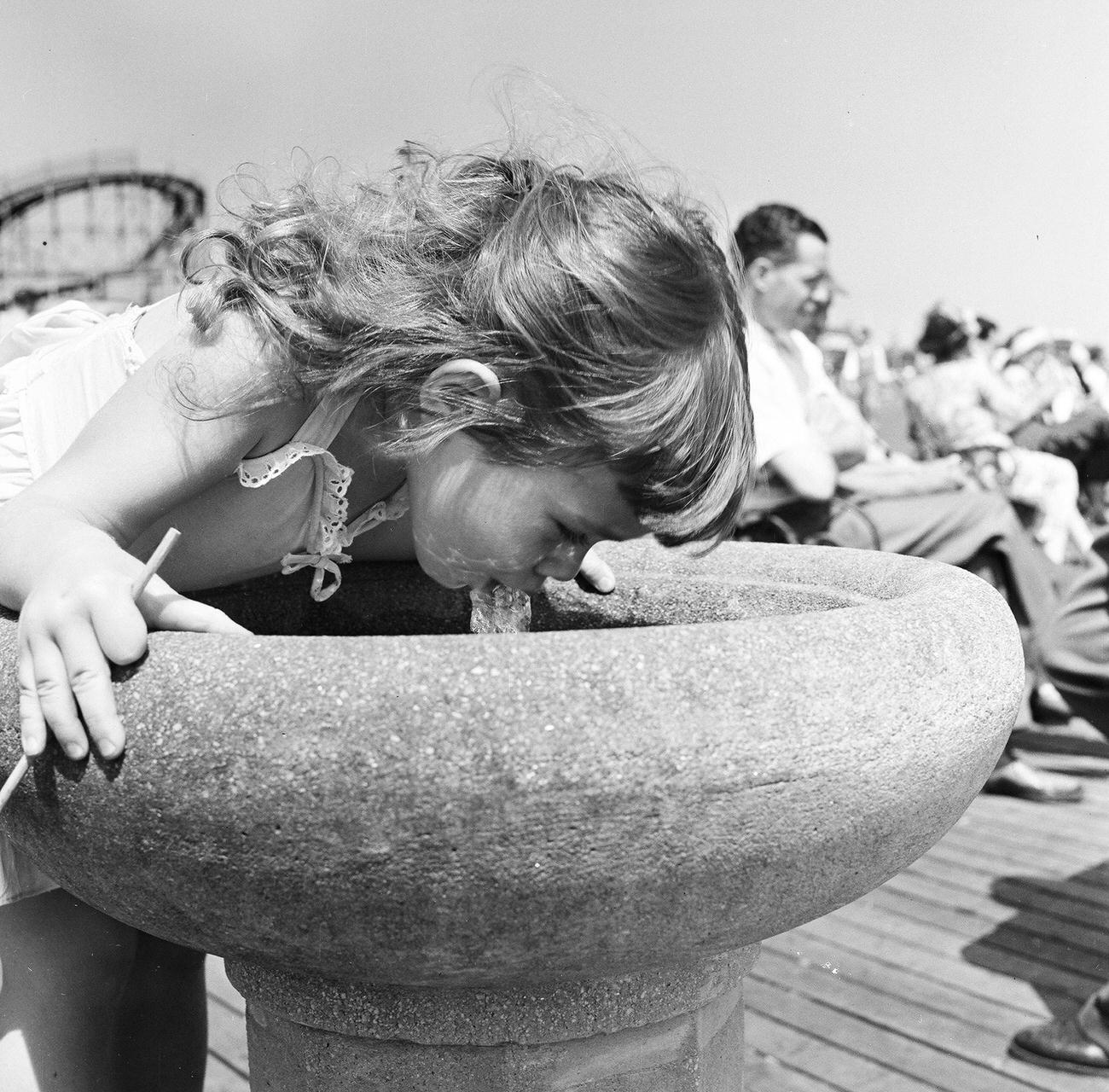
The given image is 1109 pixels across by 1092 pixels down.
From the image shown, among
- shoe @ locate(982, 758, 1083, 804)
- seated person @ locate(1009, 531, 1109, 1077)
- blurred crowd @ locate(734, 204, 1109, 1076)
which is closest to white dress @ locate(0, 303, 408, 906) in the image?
blurred crowd @ locate(734, 204, 1109, 1076)

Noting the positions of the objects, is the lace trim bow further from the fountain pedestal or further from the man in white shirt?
the man in white shirt

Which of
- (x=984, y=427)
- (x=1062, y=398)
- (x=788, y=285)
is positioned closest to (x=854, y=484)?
(x=788, y=285)

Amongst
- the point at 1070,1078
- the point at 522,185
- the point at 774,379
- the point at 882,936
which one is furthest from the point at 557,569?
the point at 774,379

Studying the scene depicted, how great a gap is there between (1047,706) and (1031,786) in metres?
1.01

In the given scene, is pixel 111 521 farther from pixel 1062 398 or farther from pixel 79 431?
pixel 1062 398

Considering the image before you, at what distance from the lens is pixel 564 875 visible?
2.74 feet

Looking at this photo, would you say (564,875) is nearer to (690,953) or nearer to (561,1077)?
(690,953)

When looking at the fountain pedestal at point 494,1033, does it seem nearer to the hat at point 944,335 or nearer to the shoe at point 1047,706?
the shoe at point 1047,706

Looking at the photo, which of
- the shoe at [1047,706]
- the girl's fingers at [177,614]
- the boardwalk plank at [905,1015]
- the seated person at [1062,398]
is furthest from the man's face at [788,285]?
the girl's fingers at [177,614]

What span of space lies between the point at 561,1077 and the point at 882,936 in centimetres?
174

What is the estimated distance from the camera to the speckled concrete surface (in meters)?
0.81

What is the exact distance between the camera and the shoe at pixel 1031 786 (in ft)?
12.0

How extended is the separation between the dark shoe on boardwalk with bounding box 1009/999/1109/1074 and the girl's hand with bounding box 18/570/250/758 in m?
1.84

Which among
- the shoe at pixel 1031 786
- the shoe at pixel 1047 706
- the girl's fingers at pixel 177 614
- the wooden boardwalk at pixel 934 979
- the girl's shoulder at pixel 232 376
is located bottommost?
the shoe at pixel 1047 706
